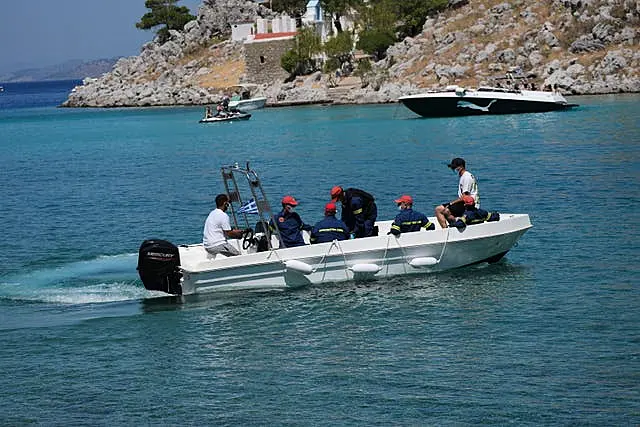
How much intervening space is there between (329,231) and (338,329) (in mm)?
2949

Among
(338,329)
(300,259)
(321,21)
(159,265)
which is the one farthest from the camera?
(321,21)

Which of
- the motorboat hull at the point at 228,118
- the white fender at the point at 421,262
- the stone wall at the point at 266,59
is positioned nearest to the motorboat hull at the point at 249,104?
the motorboat hull at the point at 228,118

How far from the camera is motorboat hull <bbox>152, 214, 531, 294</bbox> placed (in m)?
19.0

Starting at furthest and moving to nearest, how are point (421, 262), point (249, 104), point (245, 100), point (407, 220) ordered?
point (245, 100), point (249, 104), point (407, 220), point (421, 262)

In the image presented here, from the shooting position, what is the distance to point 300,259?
1912 centimetres

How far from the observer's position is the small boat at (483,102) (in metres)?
63.7

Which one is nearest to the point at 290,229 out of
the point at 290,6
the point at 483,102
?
the point at 483,102

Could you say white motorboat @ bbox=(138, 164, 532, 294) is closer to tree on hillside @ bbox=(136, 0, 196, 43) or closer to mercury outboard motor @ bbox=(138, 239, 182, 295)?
mercury outboard motor @ bbox=(138, 239, 182, 295)

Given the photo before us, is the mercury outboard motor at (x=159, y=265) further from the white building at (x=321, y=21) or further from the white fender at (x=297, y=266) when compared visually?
the white building at (x=321, y=21)

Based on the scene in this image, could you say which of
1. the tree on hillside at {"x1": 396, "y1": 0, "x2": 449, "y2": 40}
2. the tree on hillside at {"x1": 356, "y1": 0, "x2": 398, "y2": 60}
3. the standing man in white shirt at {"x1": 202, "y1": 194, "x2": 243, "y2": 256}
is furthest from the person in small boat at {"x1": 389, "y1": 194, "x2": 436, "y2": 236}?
the tree on hillside at {"x1": 396, "y1": 0, "x2": 449, "y2": 40}

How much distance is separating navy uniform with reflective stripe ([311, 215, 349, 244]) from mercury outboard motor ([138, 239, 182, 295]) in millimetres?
2678

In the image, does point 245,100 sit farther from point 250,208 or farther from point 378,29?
point 250,208

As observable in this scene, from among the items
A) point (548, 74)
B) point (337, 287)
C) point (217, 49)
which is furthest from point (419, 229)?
point (217, 49)

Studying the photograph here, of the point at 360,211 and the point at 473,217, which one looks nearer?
the point at 360,211
